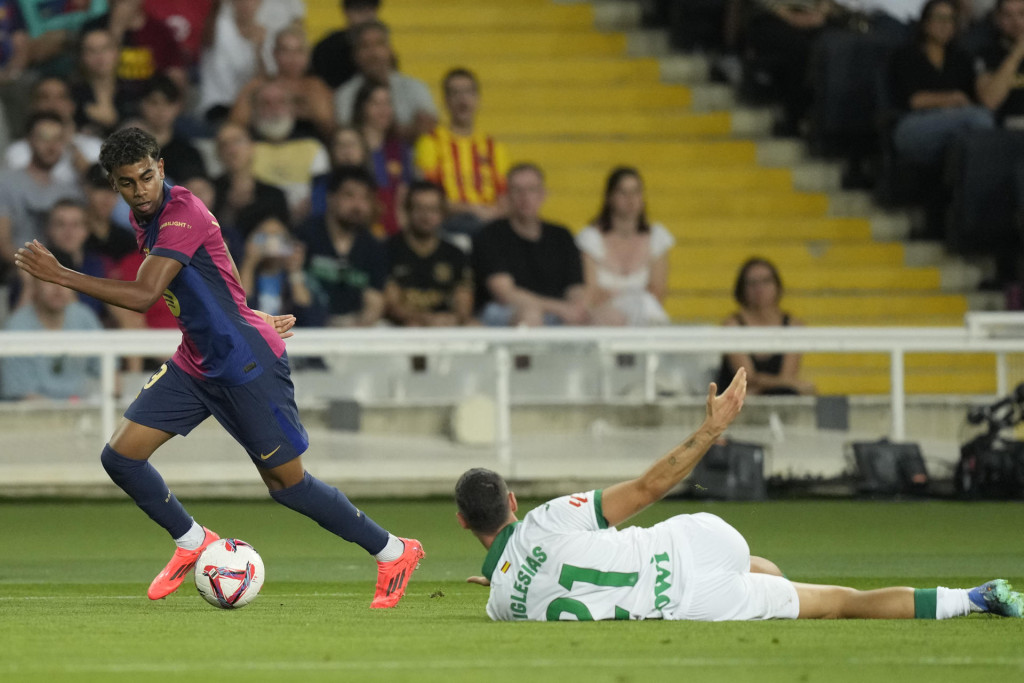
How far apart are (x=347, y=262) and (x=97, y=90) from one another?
9.02ft

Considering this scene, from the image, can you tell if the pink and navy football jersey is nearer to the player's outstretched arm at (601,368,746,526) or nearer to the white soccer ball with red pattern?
the white soccer ball with red pattern

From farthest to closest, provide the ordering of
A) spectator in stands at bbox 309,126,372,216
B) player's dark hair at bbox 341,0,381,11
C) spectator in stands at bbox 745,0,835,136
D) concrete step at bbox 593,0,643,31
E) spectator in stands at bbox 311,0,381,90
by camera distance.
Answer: concrete step at bbox 593,0,643,31 → spectator in stands at bbox 745,0,835,136 → player's dark hair at bbox 341,0,381,11 → spectator in stands at bbox 311,0,381,90 → spectator in stands at bbox 309,126,372,216

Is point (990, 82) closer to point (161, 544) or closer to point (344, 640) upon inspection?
point (161, 544)

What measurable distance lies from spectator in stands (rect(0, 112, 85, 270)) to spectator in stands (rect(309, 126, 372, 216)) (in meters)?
1.77

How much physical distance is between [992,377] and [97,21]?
7.86 m

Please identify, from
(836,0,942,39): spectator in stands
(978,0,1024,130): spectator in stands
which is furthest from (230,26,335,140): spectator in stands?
(978,0,1024,130): spectator in stands

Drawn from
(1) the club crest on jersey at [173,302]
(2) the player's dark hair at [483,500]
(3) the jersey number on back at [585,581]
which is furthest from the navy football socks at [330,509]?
(3) the jersey number on back at [585,581]

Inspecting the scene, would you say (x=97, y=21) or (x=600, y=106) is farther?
(x=600, y=106)

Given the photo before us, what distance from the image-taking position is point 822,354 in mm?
11766

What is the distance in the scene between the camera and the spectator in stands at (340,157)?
13344 mm

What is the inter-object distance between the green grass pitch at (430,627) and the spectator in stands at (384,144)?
13.4 feet

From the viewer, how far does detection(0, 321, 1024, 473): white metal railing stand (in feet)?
37.4

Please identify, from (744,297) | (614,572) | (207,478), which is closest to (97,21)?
(207,478)

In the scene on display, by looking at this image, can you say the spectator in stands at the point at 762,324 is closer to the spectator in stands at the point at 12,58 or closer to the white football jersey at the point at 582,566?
the white football jersey at the point at 582,566
